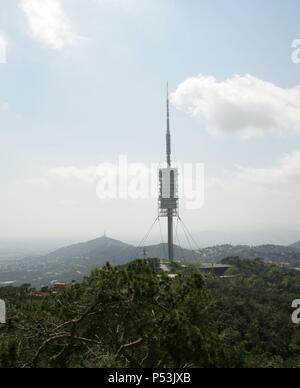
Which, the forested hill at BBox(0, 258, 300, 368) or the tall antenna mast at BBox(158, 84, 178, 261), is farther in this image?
the tall antenna mast at BBox(158, 84, 178, 261)

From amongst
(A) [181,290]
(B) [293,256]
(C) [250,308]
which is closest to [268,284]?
(C) [250,308]

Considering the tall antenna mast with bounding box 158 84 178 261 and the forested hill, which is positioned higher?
the tall antenna mast with bounding box 158 84 178 261

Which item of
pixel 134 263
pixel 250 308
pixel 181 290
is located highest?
pixel 134 263

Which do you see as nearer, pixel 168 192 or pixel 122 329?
pixel 122 329

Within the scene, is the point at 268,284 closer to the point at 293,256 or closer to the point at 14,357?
the point at 14,357

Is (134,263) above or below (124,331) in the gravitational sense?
Result: above

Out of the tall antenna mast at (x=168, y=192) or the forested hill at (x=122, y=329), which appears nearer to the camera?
the forested hill at (x=122, y=329)

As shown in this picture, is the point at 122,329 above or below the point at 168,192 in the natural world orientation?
below

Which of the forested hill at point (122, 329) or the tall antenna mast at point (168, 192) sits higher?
the tall antenna mast at point (168, 192)
